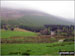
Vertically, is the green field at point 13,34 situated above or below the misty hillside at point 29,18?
below

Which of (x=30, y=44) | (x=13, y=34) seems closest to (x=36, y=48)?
(x=30, y=44)

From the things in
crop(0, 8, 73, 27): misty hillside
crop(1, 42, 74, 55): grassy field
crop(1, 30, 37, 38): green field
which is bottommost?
crop(1, 42, 74, 55): grassy field

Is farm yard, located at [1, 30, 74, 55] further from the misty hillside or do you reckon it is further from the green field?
the misty hillside

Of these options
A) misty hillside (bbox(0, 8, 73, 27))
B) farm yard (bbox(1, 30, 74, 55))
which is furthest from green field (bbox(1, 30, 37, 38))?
misty hillside (bbox(0, 8, 73, 27))

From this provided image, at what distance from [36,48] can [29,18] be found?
3.32 feet

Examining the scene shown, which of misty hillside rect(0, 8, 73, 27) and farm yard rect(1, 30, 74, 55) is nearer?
farm yard rect(1, 30, 74, 55)

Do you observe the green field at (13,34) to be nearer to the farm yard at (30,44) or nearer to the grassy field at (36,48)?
the farm yard at (30,44)

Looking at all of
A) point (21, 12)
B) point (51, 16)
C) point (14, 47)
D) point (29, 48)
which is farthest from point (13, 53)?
point (51, 16)

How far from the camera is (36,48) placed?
397cm

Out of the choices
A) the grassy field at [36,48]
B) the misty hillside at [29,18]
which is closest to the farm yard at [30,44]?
the grassy field at [36,48]

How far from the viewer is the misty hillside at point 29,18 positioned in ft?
13.4

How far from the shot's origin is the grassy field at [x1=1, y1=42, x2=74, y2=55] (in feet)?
12.7

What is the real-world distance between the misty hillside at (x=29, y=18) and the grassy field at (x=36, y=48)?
0.69 meters

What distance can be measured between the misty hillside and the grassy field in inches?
27.3
